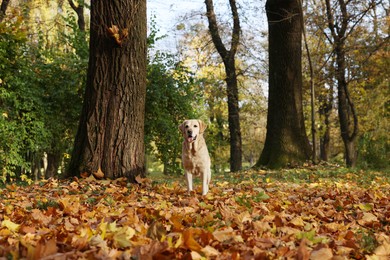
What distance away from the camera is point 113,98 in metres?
7.26

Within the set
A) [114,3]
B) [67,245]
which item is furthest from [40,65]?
[67,245]

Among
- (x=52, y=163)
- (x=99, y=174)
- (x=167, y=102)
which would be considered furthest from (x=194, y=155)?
(x=52, y=163)

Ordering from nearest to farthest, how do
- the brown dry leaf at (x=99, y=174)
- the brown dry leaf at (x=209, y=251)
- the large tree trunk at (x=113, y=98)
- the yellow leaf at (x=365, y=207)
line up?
the brown dry leaf at (x=209, y=251)
the yellow leaf at (x=365, y=207)
the brown dry leaf at (x=99, y=174)
the large tree trunk at (x=113, y=98)

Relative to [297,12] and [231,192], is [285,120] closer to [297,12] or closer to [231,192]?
[297,12]

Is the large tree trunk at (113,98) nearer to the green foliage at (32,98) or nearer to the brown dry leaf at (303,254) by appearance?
the green foliage at (32,98)

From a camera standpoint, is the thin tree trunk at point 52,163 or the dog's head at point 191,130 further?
the thin tree trunk at point 52,163

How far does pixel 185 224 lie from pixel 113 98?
12.7 feet

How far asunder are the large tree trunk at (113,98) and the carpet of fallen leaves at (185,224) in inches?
18.3

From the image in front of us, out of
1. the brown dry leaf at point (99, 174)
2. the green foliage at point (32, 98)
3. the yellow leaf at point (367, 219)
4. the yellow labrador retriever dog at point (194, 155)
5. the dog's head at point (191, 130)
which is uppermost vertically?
the green foliage at point (32, 98)

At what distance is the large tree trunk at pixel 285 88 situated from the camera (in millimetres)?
12242

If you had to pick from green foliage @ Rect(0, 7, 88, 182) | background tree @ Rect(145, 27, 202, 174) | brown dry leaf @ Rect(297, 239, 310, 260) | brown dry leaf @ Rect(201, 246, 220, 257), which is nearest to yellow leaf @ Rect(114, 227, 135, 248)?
brown dry leaf @ Rect(201, 246, 220, 257)

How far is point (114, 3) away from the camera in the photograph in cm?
735

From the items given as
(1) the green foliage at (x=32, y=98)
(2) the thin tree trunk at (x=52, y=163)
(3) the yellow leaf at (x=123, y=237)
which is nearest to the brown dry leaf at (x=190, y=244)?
(3) the yellow leaf at (x=123, y=237)

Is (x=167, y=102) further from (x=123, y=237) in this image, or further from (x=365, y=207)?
(x=123, y=237)
